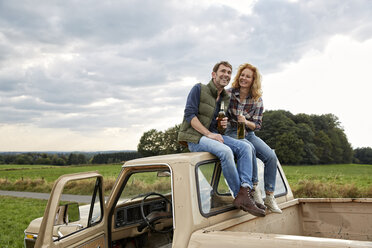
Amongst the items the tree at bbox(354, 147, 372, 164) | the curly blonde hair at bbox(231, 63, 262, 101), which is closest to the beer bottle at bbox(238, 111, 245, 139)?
the curly blonde hair at bbox(231, 63, 262, 101)

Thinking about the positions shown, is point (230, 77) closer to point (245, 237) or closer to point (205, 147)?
point (205, 147)

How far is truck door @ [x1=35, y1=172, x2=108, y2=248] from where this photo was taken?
9.71 ft

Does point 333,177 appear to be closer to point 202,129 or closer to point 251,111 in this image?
point 251,111

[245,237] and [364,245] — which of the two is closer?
[364,245]

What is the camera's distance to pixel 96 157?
244ft

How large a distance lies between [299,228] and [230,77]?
2.20 metres

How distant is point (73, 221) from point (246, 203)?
5.40 feet

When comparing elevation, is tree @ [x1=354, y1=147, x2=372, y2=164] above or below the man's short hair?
below

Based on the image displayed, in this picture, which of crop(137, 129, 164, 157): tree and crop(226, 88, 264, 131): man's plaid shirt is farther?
crop(137, 129, 164, 157): tree

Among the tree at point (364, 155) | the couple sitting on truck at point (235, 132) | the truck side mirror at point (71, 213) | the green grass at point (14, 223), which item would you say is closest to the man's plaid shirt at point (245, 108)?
the couple sitting on truck at point (235, 132)

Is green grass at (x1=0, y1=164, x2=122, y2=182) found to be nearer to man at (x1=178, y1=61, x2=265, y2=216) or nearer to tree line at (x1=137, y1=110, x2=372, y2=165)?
tree line at (x1=137, y1=110, x2=372, y2=165)

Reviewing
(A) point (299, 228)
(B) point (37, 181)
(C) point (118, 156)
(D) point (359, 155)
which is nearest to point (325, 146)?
(D) point (359, 155)

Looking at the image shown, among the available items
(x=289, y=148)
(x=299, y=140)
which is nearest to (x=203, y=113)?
(x=289, y=148)

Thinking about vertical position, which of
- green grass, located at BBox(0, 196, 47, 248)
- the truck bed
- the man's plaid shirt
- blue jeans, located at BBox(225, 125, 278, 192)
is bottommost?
green grass, located at BBox(0, 196, 47, 248)
